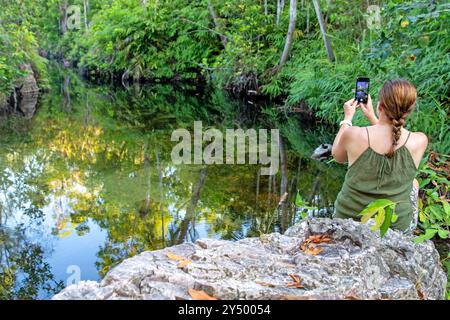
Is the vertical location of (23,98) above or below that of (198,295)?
above

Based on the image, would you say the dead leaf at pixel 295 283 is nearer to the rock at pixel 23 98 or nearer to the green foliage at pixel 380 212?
the green foliage at pixel 380 212

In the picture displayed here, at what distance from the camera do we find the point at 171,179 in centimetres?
701

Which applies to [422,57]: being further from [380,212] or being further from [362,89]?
[380,212]

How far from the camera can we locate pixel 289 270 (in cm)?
203

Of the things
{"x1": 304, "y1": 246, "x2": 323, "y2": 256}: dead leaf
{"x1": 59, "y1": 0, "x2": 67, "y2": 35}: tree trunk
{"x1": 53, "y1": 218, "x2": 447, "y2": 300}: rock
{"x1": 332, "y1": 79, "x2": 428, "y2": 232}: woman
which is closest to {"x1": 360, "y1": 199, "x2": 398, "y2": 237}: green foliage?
{"x1": 53, "y1": 218, "x2": 447, "y2": 300}: rock

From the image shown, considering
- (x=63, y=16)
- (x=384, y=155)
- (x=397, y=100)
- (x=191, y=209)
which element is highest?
(x=63, y=16)

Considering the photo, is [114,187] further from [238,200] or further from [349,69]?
[349,69]

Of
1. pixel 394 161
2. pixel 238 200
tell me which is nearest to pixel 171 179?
pixel 238 200

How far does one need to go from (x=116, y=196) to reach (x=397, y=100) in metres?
4.35

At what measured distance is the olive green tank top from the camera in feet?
8.93

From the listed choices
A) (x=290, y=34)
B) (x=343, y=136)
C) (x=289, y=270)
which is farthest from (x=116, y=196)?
(x=290, y=34)

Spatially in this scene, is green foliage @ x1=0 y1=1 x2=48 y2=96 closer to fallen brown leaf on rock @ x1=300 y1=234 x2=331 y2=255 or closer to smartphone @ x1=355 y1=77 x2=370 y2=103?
smartphone @ x1=355 y1=77 x2=370 y2=103

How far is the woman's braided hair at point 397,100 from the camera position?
8.21 ft

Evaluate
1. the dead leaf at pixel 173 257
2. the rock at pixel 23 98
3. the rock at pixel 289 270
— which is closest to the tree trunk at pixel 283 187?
the rock at pixel 289 270
